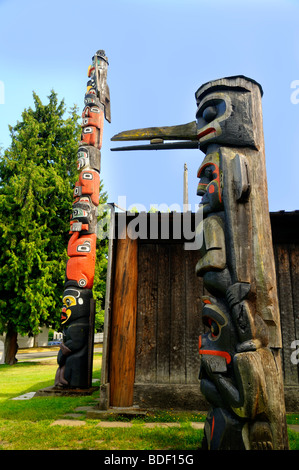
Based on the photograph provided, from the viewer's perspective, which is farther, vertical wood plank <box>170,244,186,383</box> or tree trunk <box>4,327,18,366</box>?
tree trunk <box>4,327,18,366</box>

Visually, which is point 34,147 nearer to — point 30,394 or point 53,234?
point 53,234

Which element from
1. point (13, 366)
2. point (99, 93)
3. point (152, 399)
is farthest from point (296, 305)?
point (13, 366)

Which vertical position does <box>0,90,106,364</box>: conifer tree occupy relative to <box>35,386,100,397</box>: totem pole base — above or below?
above

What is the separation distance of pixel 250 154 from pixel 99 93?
952 centimetres

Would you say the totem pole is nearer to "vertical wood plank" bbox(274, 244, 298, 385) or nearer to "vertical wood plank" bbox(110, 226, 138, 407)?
"vertical wood plank" bbox(110, 226, 138, 407)

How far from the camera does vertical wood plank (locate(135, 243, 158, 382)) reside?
574 centimetres

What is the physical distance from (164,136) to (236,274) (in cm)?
200

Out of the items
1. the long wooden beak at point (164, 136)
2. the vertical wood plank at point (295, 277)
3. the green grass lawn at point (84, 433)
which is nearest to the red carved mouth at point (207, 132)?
the long wooden beak at point (164, 136)

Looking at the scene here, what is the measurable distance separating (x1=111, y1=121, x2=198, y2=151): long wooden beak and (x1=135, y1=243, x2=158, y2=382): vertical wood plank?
2.42 metres

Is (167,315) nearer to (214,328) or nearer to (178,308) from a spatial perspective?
(178,308)

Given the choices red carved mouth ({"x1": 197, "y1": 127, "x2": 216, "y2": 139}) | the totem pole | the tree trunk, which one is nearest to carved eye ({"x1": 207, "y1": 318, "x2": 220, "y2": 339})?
red carved mouth ({"x1": 197, "y1": 127, "x2": 216, "y2": 139})

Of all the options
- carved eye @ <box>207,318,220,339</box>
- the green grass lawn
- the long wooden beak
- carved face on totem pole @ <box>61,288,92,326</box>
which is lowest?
the green grass lawn

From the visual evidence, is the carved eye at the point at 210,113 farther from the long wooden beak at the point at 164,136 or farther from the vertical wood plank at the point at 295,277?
the vertical wood plank at the point at 295,277

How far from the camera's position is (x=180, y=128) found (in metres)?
4.17
